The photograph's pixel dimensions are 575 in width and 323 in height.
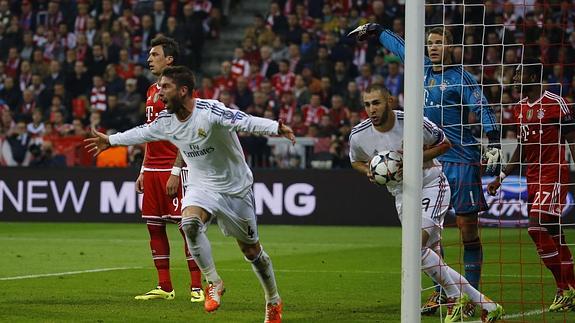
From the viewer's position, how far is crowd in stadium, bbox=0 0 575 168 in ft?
70.2

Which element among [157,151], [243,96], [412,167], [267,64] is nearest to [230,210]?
[412,167]

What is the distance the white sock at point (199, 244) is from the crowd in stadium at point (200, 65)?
10.8 m

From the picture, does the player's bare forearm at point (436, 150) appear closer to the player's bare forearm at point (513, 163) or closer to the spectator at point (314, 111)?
the player's bare forearm at point (513, 163)

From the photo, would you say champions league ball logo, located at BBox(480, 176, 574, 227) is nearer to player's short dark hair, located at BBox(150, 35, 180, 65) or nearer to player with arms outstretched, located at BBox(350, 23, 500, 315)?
player with arms outstretched, located at BBox(350, 23, 500, 315)

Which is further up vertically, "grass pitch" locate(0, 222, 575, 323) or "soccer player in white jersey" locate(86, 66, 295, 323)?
"soccer player in white jersey" locate(86, 66, 295, 323)

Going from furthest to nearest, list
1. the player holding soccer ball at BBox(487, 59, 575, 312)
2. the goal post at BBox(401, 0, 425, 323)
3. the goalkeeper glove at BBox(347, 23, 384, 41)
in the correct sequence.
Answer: the player holding soccer ball at BBox(487, 59, 575, 312) < the goalkeeper glove at BBox(347, 23, 384, 41) < the goal post at BBox(401, 0, 425, 323)

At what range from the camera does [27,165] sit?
22.4 metres

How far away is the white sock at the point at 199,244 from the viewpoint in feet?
29.0

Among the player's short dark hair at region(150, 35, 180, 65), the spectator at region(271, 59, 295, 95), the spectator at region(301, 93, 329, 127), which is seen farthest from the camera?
the spectator at region(271, 59, 295, 95)

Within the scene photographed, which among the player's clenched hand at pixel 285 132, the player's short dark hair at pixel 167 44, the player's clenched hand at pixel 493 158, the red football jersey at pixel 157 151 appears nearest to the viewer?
the player's clenched hand at pixel 285 132

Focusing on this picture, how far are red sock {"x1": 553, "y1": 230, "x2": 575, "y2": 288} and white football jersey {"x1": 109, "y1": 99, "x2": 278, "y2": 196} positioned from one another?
3080 mm

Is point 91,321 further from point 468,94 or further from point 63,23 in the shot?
point 63,23

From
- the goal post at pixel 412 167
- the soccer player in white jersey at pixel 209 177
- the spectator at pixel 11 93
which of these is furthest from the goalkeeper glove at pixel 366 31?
the spectator at pixel 11 93

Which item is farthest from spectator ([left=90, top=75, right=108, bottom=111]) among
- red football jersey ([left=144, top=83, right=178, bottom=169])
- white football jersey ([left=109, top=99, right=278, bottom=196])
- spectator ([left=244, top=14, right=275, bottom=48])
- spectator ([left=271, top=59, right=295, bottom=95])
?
white football jersey ([left=109, top=99, right=278, bottom=196])
